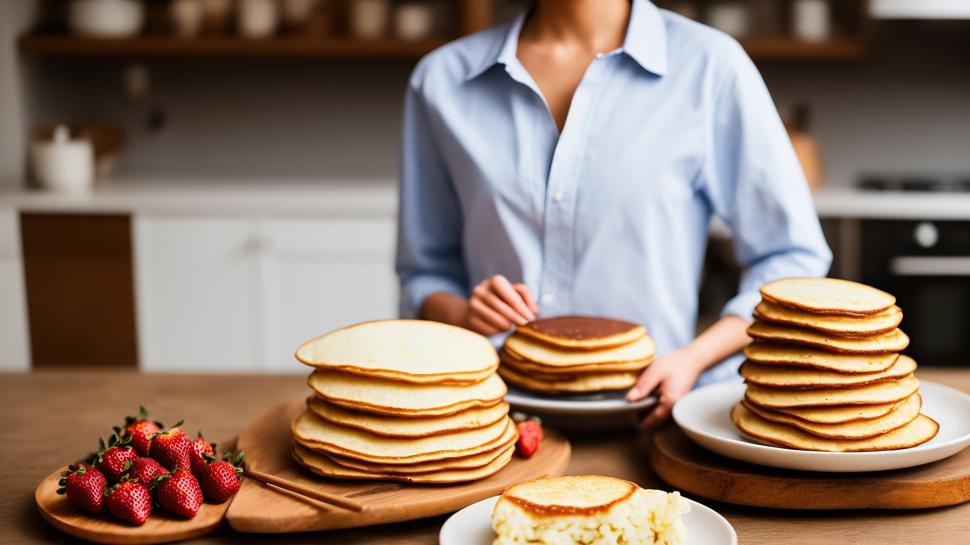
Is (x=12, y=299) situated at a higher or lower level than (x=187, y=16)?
lower

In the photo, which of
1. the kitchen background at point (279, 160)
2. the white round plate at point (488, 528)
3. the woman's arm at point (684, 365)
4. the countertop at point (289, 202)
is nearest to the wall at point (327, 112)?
the kitchen background at point (279, 160)

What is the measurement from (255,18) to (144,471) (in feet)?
10.3

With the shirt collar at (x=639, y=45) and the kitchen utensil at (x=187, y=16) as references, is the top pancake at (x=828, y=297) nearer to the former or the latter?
the shirt collar at (x=639, y=45)

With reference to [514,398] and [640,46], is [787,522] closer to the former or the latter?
[514,398]

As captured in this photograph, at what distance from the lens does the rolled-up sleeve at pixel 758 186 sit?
1.56m

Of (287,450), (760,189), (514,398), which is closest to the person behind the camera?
(287,450)

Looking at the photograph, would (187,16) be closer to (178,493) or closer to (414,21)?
(414,21)

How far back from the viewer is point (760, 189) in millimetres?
1566

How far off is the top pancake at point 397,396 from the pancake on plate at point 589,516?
0.17 m

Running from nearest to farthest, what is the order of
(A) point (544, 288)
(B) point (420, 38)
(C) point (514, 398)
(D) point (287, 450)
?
(D) point (287, 450), (C) point (514, 398), (A) point (544, 288), (B) point (420, 38)

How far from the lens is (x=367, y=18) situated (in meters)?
4.00

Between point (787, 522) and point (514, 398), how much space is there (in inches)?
15.7

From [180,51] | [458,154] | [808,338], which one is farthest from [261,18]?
[808,338]

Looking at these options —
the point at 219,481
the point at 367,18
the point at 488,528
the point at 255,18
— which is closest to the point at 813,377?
the point at 488,528
